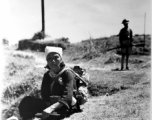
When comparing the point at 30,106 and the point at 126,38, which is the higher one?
the point at 126,38

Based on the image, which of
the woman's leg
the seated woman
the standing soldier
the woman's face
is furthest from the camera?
the standing soldier

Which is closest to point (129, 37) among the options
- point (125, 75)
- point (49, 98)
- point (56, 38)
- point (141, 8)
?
point (125, 75)

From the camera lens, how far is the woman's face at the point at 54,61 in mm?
3165

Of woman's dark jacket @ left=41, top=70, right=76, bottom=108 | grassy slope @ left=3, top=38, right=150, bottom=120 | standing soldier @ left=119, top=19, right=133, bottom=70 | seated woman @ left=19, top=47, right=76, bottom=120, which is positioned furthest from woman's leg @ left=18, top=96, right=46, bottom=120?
standing soldier @ left=119, top=19, right=133, bottom=70

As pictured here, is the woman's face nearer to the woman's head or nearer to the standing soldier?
the woman's head

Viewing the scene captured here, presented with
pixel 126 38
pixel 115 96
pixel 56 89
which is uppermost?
pixel 126 38

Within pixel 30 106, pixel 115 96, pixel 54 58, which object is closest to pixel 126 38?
pixel 115 96

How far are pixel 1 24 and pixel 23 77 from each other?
263 cm

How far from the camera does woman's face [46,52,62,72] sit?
10.4 feet

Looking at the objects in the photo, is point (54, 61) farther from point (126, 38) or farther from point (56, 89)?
point (126, 38)

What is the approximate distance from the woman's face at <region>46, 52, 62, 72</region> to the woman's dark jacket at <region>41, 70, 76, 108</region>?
158 millimetres

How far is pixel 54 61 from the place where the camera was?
316cm

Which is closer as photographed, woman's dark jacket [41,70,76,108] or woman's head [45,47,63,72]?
woman's dark jacket [41,70,76,108]

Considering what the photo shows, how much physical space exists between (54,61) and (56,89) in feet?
1.36
